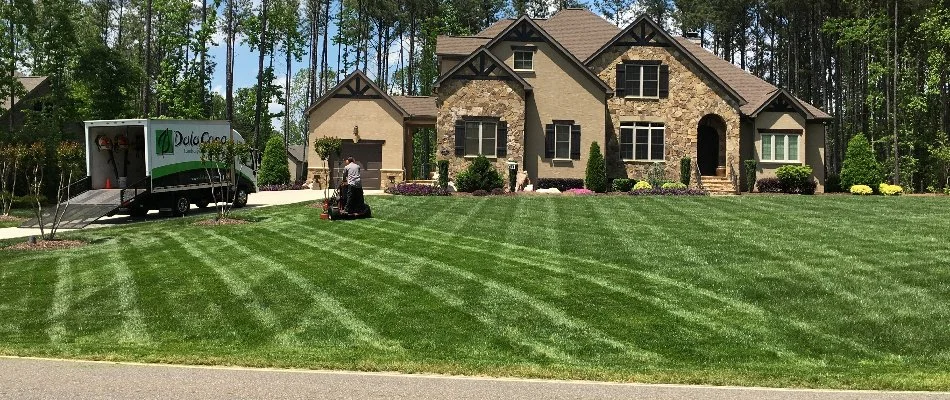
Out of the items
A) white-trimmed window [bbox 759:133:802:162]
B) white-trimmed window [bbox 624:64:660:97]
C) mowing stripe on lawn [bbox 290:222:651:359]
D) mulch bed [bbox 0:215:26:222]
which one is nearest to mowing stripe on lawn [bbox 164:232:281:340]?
mowing stripe on lawn [bbox 290:222:651:359]

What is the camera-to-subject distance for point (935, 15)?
37.8 meters

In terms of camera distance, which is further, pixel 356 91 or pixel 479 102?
pixel 356 91

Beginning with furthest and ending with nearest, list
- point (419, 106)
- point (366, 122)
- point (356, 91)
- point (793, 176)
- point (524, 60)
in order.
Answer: point (419, 106) → point (366, 122) → point (356, 91) → point (524, 60) → point (793, 176)

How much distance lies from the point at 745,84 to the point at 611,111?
23.7ft

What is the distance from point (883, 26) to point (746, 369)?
1580 inches

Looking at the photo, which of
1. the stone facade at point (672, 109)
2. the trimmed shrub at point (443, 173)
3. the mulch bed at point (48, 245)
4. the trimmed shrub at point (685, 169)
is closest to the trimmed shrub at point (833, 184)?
the stone facade at point (672, 109)

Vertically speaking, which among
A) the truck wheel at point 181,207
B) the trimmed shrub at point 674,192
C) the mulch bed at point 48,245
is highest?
the trimmed shrub at point 674,192

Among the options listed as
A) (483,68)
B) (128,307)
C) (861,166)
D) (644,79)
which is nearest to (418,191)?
(483,68)

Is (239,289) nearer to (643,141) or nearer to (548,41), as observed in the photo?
(548,41)

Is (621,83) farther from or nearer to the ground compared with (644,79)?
nearer to the ground

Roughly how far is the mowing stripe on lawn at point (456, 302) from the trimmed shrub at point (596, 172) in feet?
58.6

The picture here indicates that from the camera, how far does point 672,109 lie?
3469 centimetres

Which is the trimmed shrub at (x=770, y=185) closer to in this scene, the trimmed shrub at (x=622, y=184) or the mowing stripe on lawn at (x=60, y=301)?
the trimmed shrub at (x=622, y=184)

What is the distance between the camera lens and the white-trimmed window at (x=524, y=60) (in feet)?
112
